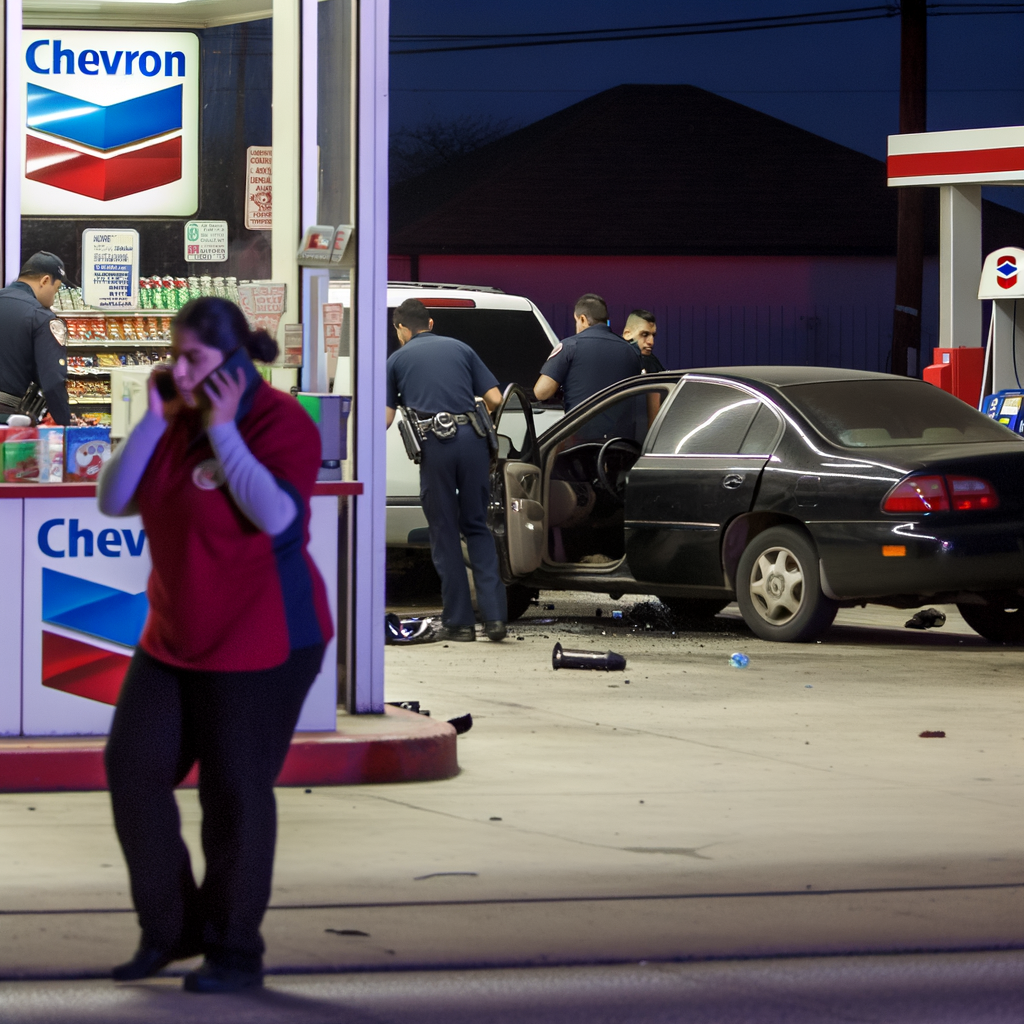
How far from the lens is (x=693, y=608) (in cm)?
1330

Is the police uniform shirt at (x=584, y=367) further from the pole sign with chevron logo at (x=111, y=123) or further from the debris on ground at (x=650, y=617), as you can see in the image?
the pole sign with chevron logo at (x=111, y=123)

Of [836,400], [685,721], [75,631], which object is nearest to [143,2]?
[75,631]

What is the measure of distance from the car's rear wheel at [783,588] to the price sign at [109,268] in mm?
4110

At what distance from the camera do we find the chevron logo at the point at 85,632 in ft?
23.6

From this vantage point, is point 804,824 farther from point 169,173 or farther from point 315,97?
point 169,173

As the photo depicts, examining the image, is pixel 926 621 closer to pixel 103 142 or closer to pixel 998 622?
pixel 998 622

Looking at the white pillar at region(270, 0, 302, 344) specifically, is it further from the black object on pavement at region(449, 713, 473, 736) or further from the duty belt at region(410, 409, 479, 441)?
the duty belt at region(410, 409, 479, 441)

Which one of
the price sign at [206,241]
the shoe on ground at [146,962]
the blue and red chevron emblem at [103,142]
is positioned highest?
the blue and red chevron emblem at [103,142]

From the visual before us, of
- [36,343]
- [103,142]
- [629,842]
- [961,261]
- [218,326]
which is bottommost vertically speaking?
[629,842]

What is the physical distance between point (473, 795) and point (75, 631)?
150cm

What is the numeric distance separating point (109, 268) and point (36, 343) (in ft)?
1.49

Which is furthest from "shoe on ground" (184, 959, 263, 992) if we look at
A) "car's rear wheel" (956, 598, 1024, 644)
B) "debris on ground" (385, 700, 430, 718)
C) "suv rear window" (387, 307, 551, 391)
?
"suv rear window" (387, 307, 551, 391)

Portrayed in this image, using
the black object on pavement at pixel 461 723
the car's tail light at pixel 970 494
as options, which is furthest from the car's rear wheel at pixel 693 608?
the black object on pavement at pixel 461 723

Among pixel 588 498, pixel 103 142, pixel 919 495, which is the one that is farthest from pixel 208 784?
pixel 588 498
